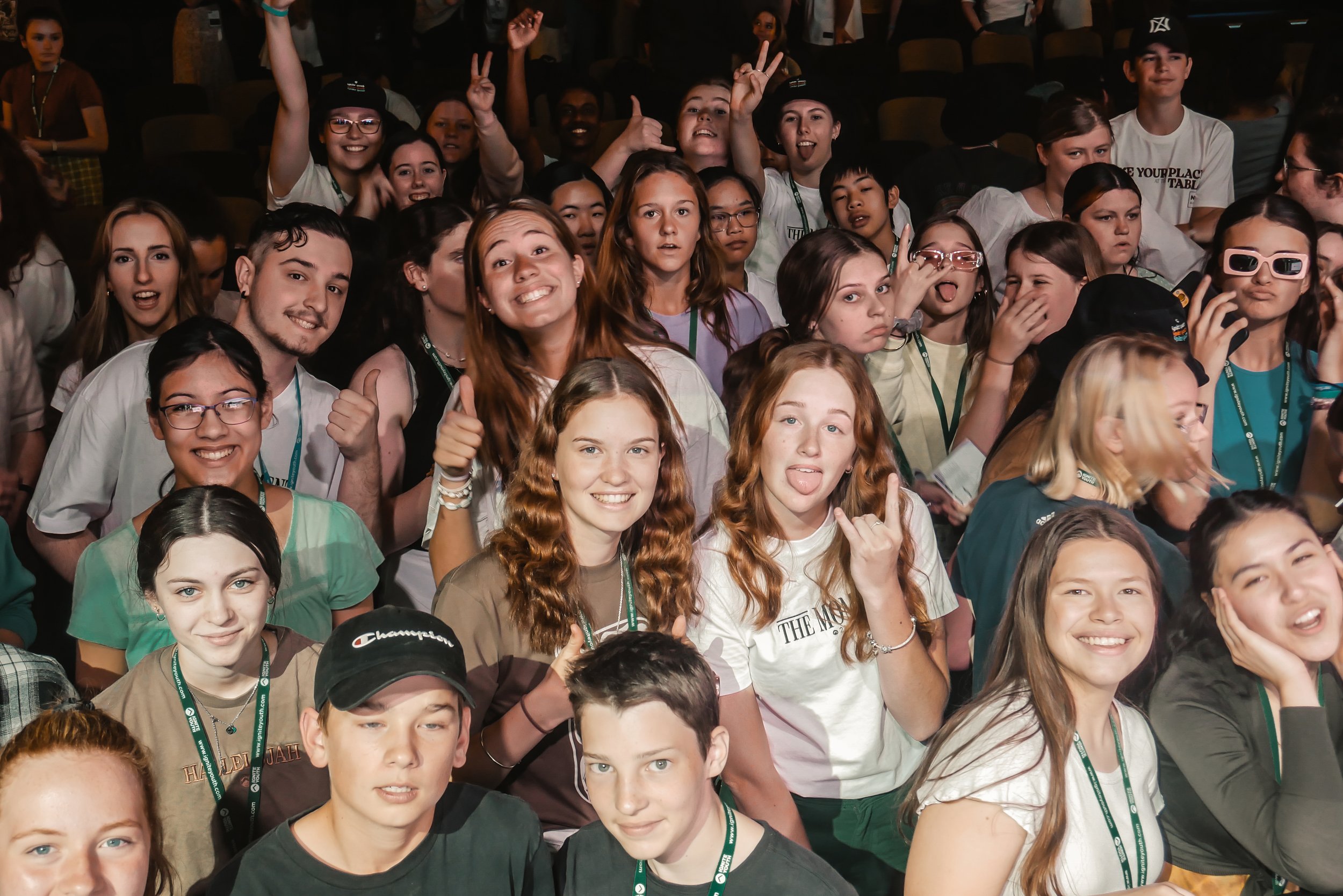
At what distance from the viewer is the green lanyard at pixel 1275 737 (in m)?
2.25

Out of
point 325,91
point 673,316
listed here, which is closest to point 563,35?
point 325,91

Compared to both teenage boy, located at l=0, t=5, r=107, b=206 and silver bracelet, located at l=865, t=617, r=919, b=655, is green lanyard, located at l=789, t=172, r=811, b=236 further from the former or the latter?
teenage boy, located at l=0, t=5, r=107, b=206

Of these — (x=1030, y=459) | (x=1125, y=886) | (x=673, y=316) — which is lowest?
(x=1125, y=886)

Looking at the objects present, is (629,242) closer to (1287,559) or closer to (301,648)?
(301,648)

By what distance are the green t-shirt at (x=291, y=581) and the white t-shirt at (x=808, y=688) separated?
2.54ft

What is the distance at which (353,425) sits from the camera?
9.23ft

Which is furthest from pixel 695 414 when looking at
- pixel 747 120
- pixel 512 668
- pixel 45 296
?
pixel 45 296

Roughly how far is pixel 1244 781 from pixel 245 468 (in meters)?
2.08

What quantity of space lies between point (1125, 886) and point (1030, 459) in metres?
1.01

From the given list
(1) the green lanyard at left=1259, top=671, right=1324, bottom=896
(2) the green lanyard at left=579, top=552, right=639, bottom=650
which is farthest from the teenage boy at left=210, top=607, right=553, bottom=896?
Answer: (1) the green lanyard at left=1259, top=671, right=1324, bottom=896

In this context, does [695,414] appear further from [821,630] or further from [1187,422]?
[1187,422]

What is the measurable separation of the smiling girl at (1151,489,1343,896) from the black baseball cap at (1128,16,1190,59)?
9.94 ft

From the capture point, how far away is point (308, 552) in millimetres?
2578

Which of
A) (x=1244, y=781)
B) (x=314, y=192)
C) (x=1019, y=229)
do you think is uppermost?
(x=314, y=192)
